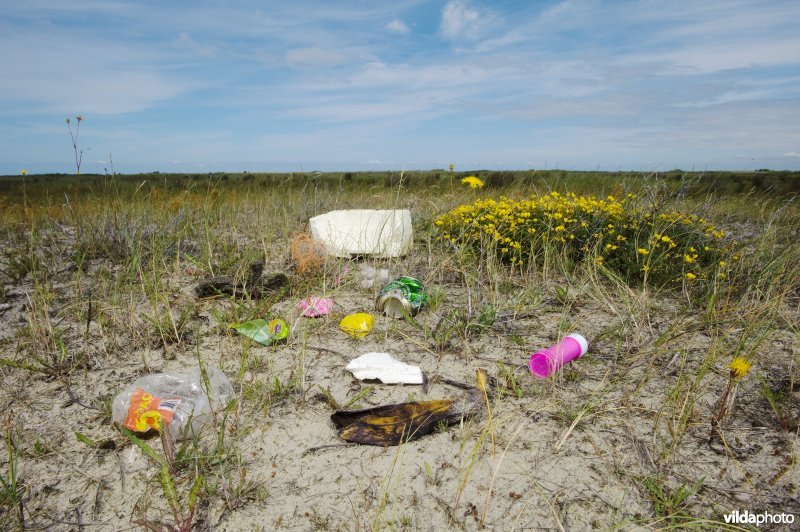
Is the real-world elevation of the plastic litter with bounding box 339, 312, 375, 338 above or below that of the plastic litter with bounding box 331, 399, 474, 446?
above

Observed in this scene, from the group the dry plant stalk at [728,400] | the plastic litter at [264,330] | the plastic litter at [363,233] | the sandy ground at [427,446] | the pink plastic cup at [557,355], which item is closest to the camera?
the sandy ground at [427,446]

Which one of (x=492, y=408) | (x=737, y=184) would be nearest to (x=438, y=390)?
(x=492, y=408)

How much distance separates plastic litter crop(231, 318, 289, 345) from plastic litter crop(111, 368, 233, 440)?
380mm

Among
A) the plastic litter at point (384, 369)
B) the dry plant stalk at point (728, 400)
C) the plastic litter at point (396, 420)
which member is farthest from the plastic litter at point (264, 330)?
the dry plant stalk at point (728, 400)

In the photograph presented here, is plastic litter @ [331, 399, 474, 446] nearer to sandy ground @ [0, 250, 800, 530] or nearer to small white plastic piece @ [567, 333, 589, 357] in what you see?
sandy ground @ [0, 250, 800, 530]

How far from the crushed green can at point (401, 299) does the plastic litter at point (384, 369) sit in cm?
45

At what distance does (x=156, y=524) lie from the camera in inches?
50.9

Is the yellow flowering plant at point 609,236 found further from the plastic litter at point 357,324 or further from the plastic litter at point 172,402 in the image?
the plastic litter at point 172,402

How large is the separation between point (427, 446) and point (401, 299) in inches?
41.8

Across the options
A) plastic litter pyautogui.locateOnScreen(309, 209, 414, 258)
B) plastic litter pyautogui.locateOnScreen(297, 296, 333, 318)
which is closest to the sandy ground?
plastic litter pyautogui.locateOnScreen(297, 296, 333, 318)

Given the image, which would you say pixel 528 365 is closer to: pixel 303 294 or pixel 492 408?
pixel 492 408

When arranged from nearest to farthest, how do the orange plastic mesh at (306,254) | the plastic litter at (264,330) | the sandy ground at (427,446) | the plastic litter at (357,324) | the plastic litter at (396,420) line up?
the sandy ground at (427,446)
the plastic litter at (396,420)
the plastic litter at (264,330)
the plastic litter at (357,324)
the orange plastic mesh at (306,254)

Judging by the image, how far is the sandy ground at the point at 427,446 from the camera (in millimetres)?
1331

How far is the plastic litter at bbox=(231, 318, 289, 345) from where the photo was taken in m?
2.25
